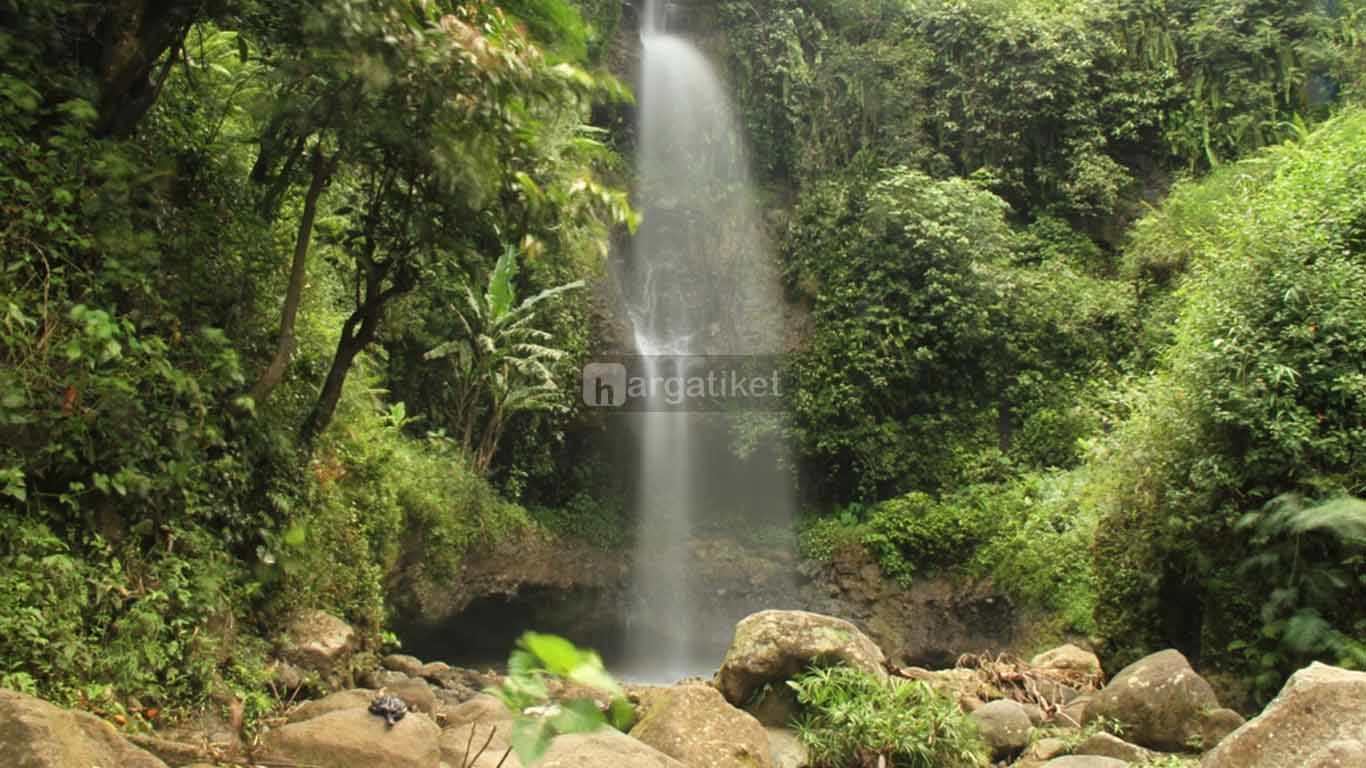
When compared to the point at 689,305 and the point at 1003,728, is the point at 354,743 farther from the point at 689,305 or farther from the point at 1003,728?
the point at 689,305

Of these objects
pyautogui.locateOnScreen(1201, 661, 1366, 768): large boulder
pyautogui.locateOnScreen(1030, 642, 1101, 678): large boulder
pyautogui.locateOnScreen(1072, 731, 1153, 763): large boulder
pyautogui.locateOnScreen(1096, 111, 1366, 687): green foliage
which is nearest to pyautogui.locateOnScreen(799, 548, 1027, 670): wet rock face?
pyautogui.locateOnScreen(1030, 642, 1101, 678): large boulder

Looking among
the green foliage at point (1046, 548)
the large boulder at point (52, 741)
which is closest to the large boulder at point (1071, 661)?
the green foliage at point (1046, 548)

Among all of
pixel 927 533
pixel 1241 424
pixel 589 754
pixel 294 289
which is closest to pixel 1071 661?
pixel 1241 424

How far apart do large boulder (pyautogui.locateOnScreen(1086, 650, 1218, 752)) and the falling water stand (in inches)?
341

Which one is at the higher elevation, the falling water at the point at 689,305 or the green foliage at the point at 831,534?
the falling water at the point at 689,305

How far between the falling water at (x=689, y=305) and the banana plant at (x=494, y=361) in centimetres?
315

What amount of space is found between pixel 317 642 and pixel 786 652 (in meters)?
3.53

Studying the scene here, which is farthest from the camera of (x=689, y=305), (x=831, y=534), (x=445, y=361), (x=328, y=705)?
(x=689, y=305)

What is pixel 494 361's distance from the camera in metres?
14.1

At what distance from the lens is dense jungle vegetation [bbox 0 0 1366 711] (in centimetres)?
492

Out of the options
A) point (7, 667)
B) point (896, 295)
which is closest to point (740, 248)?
point (896, 295)

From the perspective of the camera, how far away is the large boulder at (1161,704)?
6555 millimetres

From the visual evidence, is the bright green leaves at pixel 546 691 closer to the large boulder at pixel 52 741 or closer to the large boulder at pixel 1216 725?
the large boulder at pixel 52 741

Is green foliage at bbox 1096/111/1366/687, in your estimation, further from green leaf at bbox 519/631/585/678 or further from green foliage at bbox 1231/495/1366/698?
green leaf at bbox 519/631/585/678
